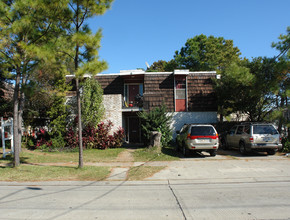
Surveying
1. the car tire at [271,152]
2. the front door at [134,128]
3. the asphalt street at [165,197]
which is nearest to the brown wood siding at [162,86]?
the front door at [134,128]

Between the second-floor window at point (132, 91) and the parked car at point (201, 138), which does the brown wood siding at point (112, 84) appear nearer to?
the second-floor window at point (132, 91)

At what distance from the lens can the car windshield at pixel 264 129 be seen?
1138cm

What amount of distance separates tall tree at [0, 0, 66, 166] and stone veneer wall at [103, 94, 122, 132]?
269 inches

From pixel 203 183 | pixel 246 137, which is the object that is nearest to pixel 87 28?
pixel 203 183

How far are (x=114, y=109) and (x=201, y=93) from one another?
271 inches

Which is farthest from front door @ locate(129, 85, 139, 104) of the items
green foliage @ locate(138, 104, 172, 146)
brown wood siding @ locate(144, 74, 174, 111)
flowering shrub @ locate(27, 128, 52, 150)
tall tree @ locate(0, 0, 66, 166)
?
tall tree @ locate(0, 0, 66, 166)

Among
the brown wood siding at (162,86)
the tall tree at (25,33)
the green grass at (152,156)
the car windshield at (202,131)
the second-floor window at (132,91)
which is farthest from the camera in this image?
the second-floor window at (132,91)

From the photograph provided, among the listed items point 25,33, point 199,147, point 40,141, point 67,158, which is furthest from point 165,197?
point 40,141

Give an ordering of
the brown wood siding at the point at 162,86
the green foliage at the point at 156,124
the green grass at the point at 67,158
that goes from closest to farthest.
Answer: the green grass at the point at 67,158 → the green foliage at the point at 156,124 → the brown wood siding at the point at 162,86

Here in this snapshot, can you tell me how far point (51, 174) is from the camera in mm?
8094

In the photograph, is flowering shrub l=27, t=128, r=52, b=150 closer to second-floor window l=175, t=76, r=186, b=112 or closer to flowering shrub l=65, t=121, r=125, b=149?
flowering shrub l=65, t=121, r=125, b=149

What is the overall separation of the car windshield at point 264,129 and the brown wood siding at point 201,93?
5.45 m

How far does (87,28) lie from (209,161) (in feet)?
26.1

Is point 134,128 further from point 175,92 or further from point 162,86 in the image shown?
point 175,92
